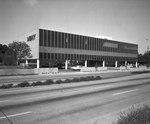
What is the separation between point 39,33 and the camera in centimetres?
4338

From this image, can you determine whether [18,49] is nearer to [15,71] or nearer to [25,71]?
[25,71]

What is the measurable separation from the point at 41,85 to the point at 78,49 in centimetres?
3964

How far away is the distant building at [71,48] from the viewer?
144 ft

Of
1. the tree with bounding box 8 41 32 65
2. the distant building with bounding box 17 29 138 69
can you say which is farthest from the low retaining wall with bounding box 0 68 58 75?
the distant building with bounding box 17 29 138 69

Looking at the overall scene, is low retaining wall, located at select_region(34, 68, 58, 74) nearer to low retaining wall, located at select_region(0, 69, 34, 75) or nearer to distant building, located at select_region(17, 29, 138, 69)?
low retaining wall, located at select_region(0, 69, 34, 75)

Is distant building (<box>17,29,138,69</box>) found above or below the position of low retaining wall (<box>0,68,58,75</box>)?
above

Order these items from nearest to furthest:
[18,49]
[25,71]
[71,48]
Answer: [25,71], [18,49], [71,48]

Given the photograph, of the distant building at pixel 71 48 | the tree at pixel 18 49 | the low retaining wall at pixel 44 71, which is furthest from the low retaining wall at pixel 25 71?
the distant building at pixel 71 48

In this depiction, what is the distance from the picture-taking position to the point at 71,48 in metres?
50.3

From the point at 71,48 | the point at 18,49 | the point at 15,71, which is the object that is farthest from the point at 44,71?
the point at 71,48

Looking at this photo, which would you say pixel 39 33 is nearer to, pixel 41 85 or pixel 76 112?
pixel 41 85

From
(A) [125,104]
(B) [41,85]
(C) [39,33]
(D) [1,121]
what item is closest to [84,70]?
(C) [39,33]

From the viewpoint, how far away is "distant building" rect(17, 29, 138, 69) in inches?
1734

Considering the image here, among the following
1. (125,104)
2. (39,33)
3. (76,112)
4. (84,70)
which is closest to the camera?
(76,112)
